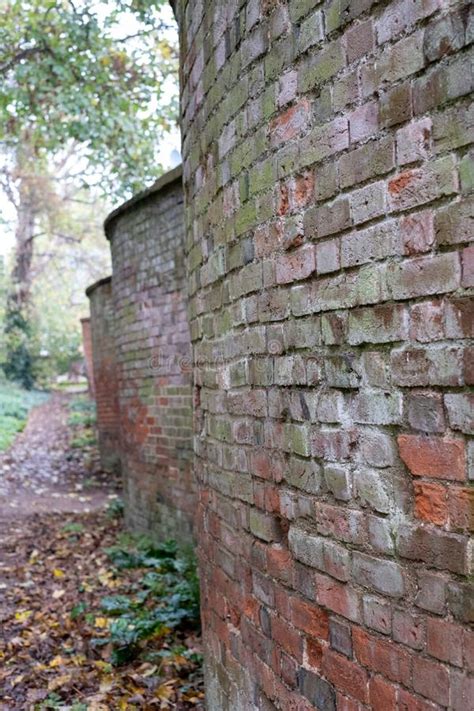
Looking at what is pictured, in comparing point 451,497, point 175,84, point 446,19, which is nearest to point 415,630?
point 451,497

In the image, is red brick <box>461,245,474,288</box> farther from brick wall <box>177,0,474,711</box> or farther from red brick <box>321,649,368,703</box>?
red brick <box>321,649,368,703</box>

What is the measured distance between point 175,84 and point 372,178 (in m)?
10.9

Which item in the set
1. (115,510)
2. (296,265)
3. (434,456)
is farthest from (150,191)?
(434,456)

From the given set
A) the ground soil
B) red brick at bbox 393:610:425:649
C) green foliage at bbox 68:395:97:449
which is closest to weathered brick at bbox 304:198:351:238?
red brick at bbox 393:610:425:649

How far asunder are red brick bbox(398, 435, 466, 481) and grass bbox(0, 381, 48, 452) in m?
13.6

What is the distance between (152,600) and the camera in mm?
5219

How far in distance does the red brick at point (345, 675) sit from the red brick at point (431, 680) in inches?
8.0

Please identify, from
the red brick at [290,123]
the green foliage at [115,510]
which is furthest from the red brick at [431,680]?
the green foliage at [115,510]

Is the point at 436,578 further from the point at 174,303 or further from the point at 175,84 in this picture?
the point at 175,84

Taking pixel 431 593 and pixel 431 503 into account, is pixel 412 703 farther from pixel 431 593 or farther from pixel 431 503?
pixel 431 503

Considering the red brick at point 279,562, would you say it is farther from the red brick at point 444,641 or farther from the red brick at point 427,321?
the red brick at point 427,321

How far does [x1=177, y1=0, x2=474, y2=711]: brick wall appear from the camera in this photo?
1450mm

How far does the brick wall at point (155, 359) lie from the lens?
614 centimetres

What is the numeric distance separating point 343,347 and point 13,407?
1949 cm
